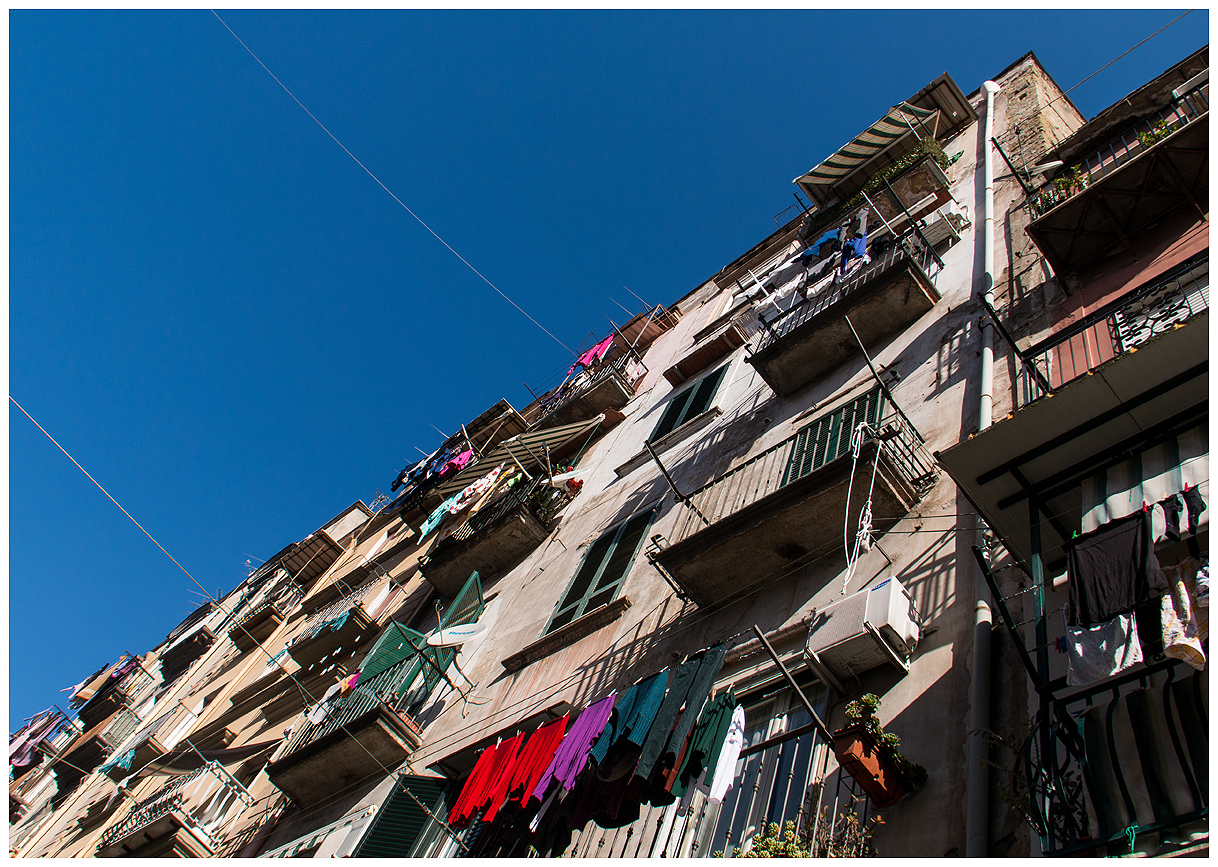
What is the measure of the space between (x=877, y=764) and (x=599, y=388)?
17.2m

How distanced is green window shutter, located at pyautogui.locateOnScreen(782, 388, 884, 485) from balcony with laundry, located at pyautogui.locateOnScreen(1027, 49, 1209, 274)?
9.76ft

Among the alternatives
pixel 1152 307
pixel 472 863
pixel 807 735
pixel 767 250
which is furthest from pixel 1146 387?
pixel 767 250

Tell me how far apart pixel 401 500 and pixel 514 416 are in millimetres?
4545

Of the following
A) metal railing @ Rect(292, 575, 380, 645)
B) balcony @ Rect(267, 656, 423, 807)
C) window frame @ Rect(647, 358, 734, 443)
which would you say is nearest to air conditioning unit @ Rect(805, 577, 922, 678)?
balcony @ Rect(267, 656, 423, 807)

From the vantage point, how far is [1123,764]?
4.98 m

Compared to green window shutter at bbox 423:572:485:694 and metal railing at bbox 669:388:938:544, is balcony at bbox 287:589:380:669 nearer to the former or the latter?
green window shutter at bbox 423:572:485:694

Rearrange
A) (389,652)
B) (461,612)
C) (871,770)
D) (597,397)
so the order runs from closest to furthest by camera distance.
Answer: (871,770)
(389,652)
(461,612)
(597,397)

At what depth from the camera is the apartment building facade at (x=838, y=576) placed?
→ 6250 millimetres

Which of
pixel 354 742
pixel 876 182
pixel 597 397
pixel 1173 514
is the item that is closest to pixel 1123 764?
pixel 1173 514

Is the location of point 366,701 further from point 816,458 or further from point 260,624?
point 260,624

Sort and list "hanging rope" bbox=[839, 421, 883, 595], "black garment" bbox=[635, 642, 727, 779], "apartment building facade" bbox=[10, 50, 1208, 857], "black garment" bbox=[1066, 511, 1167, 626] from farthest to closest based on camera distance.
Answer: "hanging rope" bbox=[839, 421, 883, 595]
"black garment" bbox=[635, 642, 727, 779]
"apartment building facade" bbox=[10, 50, 1208, 857]
"black garment" bbox=[1066, 511, 1167, 626]

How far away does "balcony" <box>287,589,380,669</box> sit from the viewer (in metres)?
20.0

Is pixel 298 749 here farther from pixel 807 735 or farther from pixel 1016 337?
pixel 1016 337

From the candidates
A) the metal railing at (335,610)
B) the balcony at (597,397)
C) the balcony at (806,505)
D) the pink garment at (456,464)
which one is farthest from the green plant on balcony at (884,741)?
the pink garment at (456,464)
